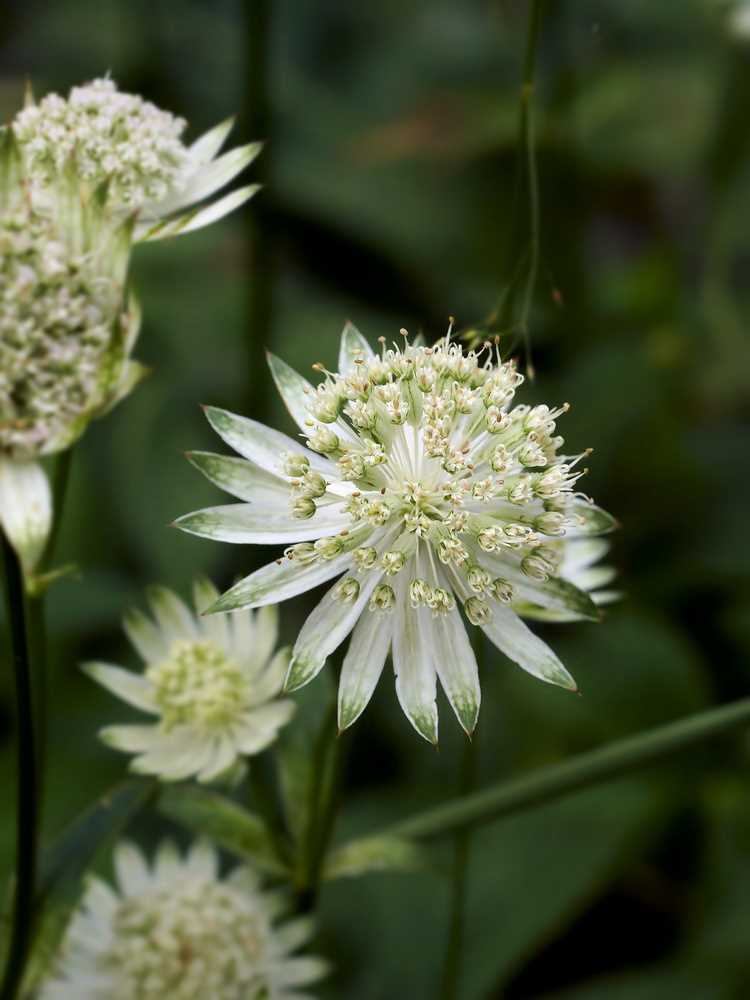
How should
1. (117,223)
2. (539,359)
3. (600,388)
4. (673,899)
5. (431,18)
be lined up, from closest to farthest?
(117,223), (673,899), (600,388), (539,359), (431,18)

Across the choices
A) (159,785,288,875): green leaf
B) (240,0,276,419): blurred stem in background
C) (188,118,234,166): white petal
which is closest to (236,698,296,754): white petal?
(159,785,288,875): green leaf

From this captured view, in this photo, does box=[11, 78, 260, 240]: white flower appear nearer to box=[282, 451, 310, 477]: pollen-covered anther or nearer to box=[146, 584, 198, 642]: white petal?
box=[282, 451, 310, 477]: pollen-covered anther

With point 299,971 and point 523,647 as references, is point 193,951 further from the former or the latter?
point 523,647

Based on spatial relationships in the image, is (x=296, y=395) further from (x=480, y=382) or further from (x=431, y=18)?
(x=431, y=18)

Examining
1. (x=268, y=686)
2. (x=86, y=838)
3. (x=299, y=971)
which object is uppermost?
(x=268, y=686)

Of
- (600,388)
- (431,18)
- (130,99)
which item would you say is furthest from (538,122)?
(130,99)

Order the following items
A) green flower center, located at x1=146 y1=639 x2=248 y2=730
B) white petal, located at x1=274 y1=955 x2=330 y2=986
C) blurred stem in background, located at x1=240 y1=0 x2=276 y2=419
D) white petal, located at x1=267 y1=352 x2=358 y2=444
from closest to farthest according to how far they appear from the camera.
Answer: white petal, located at x1=267 y1=352 x2=358 y2=444 → green flower center, located at x1=146 y1=639 x2=248 y2=730 → white petal, located at x1=274 y1=955 x2=330 y2=986 → blurred stem in background, located at x1=240 y1=0 x2=276 y2=419

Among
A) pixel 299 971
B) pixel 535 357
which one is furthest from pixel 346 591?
pixel 535 357
